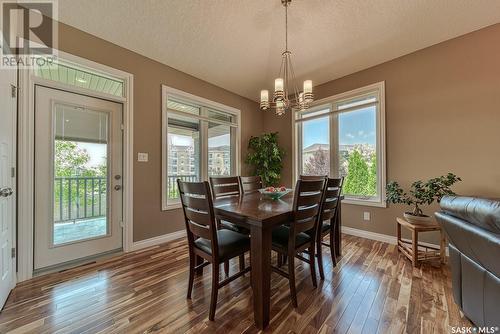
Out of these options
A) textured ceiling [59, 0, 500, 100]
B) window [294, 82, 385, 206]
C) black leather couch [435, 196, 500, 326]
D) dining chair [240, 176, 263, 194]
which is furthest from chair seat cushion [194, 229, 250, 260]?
window [294, 82, 385, 206]

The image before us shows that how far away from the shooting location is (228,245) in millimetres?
1582

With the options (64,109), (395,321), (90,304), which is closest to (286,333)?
(395,321)

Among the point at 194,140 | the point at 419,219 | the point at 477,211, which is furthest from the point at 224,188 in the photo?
the point at 419,219

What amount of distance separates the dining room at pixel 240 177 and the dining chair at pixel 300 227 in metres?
0.02

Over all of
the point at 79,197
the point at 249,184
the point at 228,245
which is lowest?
the point at 228,245

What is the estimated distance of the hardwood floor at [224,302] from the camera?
139 cm

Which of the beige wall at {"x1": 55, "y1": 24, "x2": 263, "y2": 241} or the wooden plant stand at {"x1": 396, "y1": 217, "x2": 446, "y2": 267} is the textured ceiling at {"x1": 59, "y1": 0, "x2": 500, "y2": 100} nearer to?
the beige wall at {"x1": 55, "y1": 24, "x2": 263, "y2": 241}

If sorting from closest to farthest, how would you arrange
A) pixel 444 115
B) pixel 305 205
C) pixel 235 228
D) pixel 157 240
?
pixel 305 205
pixel 235 228
pixel 444 115
pixel 157 240

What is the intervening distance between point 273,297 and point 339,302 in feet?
1.70

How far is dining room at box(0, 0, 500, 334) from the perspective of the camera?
1.45m

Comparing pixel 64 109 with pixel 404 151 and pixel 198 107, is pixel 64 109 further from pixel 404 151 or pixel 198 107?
pixel 404 151

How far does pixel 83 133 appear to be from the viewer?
238cm

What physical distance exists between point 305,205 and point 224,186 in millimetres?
1110

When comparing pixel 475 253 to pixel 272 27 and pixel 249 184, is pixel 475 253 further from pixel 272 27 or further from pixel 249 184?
pixel 272 27
